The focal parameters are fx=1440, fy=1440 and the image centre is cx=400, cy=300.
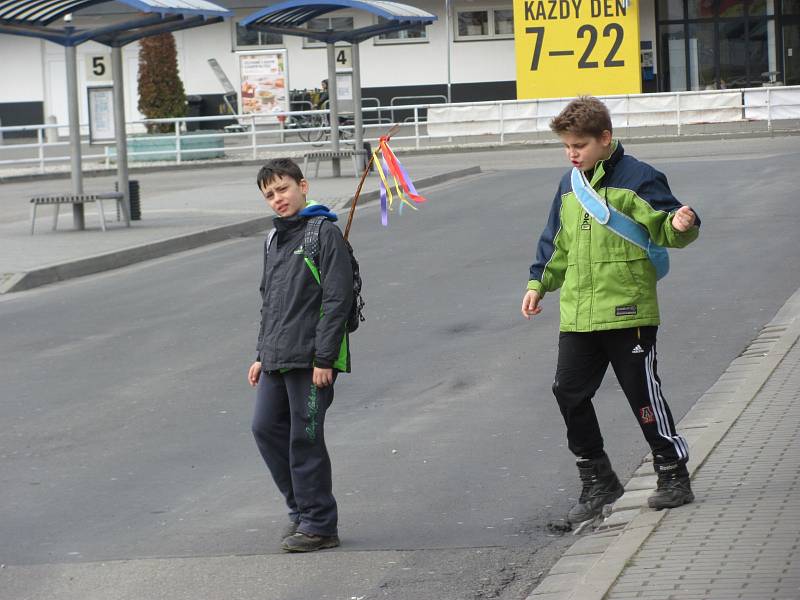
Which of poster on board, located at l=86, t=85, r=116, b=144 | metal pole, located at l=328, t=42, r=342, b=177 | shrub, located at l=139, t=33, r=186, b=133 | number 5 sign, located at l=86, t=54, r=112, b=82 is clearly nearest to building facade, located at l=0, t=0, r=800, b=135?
number 5 sign, located at l=86, t=54, r=112, b=82

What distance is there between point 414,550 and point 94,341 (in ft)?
18.7

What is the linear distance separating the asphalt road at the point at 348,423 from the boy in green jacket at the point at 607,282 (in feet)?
1.80

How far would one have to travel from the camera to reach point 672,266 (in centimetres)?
1321

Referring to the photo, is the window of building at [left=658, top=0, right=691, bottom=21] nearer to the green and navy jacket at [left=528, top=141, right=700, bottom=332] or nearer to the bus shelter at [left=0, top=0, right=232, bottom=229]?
the bus shelter at [left=0, top=0, right=232, bottom=229]

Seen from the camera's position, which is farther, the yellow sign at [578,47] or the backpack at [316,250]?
the yellow sign at [578,47]

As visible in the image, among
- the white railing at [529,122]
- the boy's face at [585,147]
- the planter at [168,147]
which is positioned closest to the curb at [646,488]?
the boy's face at [585,147]

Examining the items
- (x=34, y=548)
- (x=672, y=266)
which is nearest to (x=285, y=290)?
(x=34, y=548)

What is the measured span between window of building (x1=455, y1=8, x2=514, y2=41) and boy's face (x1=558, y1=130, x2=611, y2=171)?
40941 mm

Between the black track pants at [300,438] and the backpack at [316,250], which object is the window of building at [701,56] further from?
the black track pants at [300,438]

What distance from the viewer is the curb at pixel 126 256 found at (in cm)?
1400

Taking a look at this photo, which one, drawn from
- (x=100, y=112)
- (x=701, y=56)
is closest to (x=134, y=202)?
(x=100, y=112)

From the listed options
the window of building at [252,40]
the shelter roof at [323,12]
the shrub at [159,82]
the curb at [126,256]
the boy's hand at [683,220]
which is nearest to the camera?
the boy's hand at [683,220]

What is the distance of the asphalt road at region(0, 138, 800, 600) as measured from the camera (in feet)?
17.7

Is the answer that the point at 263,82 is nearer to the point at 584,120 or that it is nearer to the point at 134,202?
the point at 134,202
